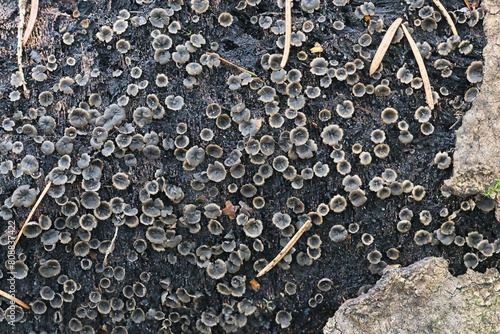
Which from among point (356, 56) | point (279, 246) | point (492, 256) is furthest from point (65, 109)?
point (492, 256)

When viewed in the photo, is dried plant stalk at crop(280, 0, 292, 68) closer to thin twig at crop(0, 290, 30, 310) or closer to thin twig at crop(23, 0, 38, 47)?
thin twig at crop(23, 0, 38, 47)

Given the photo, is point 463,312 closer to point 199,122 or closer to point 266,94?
point 266,94

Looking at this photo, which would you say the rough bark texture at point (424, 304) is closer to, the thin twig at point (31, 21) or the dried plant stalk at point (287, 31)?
the dried plant stalk at point (287, 31)

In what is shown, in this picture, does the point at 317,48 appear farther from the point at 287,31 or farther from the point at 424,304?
the point at 424,304

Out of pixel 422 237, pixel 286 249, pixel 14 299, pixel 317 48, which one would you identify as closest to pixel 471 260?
pixel 422 237

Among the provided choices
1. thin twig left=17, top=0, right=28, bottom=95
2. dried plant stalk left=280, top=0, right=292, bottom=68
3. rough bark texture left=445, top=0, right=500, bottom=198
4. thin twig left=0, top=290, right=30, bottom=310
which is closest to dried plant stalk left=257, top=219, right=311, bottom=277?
rough bark texture left=445, top=0, right=500, bottom=198

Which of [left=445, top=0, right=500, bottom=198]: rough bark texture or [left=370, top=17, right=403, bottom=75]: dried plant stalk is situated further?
[left=370, top=17, right=403, bottom=75]: dried plant stalk

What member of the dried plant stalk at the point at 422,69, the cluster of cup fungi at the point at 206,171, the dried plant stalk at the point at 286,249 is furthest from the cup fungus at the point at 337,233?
the dried plant stalk at the point at 422,69
